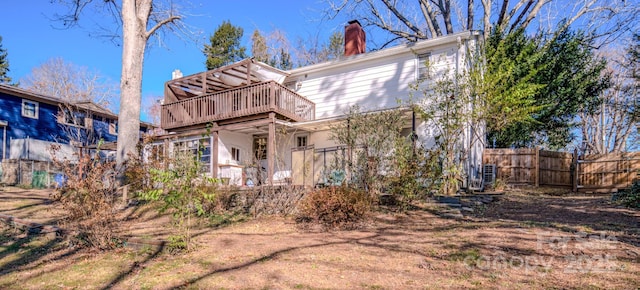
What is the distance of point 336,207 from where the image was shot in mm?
8023

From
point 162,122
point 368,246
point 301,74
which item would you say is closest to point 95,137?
point 162,122

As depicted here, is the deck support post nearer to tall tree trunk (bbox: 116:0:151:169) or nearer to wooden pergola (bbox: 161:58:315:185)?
wooden pergola (bbox: 161:58:315:185)

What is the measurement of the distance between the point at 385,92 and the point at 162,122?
979 centimetres

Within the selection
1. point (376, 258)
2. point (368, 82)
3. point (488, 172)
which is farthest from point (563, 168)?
point (376, 258)

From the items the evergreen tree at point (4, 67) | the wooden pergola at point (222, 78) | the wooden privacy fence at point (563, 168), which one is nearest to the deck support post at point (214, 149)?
the wooden pergola at point (222, 78)

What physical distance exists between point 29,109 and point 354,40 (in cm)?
1984

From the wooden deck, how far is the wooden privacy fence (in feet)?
27.0

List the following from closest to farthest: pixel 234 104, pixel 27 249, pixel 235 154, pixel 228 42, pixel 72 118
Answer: pixel 27 249 → pixel 234 104 → pixel 235 154 → pixel 72 118 → pixel 228 42

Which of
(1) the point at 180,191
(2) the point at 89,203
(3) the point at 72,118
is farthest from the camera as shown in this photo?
(3) the point at 72,118

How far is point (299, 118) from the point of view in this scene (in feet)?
50.4

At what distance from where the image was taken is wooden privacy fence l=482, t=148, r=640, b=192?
575 inches

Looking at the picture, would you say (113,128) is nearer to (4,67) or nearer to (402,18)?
(4,67)

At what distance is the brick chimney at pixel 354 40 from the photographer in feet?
53.2

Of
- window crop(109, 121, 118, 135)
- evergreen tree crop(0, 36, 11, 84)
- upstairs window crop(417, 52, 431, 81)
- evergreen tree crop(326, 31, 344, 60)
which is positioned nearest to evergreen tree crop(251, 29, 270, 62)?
evergreen tree crop(326, 31, 344, 60)
